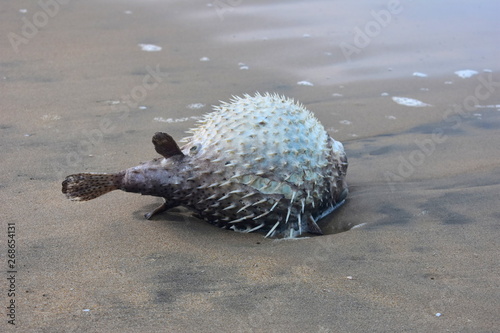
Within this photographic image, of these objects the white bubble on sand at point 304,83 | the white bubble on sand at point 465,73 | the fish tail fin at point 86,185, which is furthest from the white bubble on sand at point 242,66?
the fish tail fin at point 86,185

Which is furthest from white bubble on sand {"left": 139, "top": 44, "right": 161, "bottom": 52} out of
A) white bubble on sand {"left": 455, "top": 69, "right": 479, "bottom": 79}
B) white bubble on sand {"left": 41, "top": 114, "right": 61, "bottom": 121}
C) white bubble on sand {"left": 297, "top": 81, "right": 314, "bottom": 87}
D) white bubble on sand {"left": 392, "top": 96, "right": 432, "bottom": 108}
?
white bubble on sand {"left": 455, "top": 69, "right": 479, "bottom": 79}

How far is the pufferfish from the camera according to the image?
11.8ft

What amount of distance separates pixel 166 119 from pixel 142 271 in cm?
280

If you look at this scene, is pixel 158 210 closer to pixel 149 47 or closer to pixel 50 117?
pixel 50 117

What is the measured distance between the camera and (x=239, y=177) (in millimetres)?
3594

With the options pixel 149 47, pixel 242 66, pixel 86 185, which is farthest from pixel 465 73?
pixel 86 185

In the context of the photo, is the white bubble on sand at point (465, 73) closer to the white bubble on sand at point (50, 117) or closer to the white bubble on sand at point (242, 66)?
the white bubble on sand at point (242, 66)

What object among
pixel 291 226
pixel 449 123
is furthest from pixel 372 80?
pixel 291 226

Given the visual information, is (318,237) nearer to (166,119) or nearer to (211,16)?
(166,119)

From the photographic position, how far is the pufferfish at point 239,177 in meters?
3.60

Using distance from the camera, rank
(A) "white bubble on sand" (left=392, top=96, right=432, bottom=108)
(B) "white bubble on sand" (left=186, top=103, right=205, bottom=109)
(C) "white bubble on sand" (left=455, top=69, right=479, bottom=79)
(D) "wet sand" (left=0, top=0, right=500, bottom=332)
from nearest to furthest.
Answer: (D) "wet sand" (left=0, top=0, right=500, bottom=332), (B) "white bubble on sand" (left=186, top=103, right=205, bottom=109), (A) "white bubble on sand" (left=392, top=96, right=432, bottom=108), (C) "white bubble on sand" (left=455, top=69, right=479, bottom=79)

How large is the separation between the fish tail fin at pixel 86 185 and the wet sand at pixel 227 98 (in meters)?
0.23

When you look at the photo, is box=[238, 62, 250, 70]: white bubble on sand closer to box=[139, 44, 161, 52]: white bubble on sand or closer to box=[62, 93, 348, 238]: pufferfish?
box=[139, 44, 161, 52]: white bubble on sand

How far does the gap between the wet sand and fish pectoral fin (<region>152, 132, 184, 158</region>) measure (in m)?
0.45
